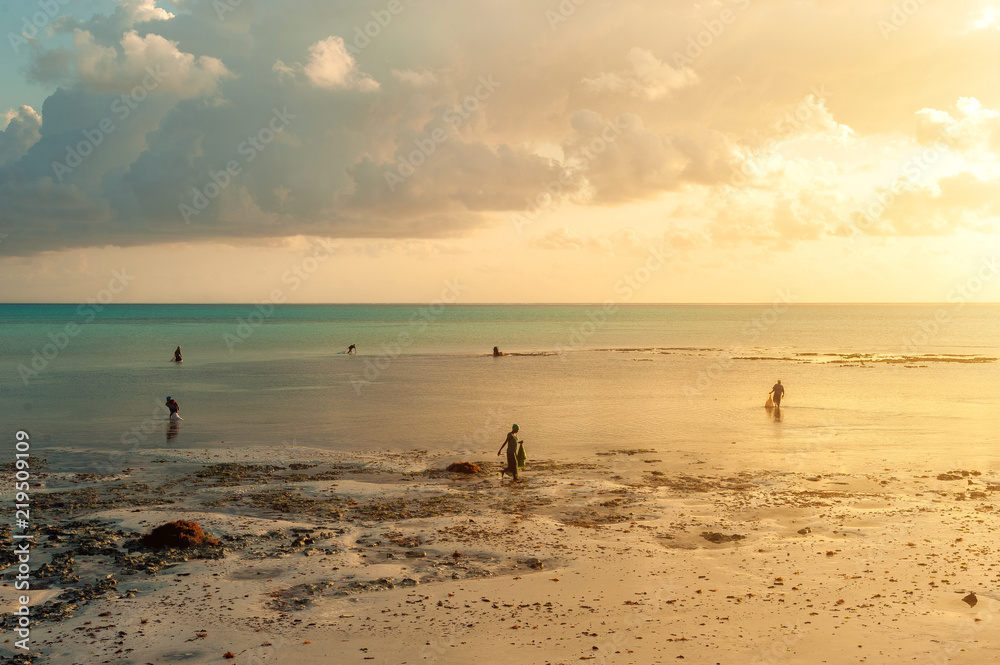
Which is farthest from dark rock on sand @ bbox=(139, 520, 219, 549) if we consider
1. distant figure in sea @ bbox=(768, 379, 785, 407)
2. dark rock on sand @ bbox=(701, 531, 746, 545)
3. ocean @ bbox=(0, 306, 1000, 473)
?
distant figure in sea @ bbox=(768, 379, 785, 407)

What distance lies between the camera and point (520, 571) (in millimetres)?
14820

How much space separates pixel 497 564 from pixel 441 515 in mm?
3969

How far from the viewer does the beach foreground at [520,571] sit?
456 inches

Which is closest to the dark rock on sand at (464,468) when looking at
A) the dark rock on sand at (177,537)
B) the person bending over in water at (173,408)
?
the dark rock on sand at (177,537)

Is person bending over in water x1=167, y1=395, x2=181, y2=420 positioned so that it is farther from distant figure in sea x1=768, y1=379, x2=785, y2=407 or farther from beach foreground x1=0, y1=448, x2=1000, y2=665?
distant figure in sea x1=768, y1=379, x2=785, y2=407

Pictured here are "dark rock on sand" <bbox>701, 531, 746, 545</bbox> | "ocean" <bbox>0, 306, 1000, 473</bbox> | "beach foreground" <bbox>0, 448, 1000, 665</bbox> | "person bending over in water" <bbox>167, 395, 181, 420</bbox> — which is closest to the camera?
"beach foreground" <bbox>0, 448, 1000, 665</bbox>

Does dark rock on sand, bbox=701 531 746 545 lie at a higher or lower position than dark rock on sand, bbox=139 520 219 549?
lower

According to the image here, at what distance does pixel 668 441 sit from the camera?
30609mm

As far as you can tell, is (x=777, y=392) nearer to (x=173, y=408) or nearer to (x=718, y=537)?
(x=718, y=537)

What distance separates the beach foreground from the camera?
1159cm

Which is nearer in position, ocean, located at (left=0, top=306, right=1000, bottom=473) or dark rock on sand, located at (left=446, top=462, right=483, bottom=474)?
dark rock on sand, located at (left=446, top=462, right=483, bottom=474)

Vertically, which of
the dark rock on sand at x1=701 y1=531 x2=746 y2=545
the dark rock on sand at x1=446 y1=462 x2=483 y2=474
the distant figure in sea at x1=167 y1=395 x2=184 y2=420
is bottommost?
the dark rock on sand at x1=701 y1=531 x2=746 y2=545

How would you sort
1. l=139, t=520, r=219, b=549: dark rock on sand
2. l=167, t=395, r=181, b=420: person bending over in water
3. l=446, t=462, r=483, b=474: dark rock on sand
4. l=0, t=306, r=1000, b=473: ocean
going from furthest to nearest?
l=167, t=395, r=181, b=420: person bending over in water < l=0, t=306, r=1000, b=473: ocean < l=446, t=462, r=483, b=474: dark rock on sand < l=139, t=520, r=219, b=549: dark rock on sand

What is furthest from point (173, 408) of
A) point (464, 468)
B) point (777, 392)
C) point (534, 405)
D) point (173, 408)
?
point (777, 392)
